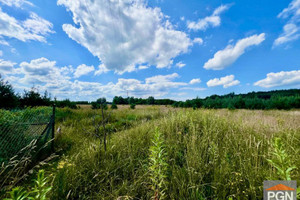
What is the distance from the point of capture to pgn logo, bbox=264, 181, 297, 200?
3.63ft

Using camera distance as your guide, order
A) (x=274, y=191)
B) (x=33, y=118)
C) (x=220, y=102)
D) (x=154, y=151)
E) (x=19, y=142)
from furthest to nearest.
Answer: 1. (x=220, y=102)
2. (x=33, y=118)
3. (x=19, y=142)
4. (x=154, y=151)
5. (x=274, y=191)

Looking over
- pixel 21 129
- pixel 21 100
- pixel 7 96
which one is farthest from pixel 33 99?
pixel 21 129

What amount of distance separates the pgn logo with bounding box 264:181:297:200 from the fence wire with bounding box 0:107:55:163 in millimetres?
4501

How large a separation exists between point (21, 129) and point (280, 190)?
16.6ft

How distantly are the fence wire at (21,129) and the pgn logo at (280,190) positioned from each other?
4.50m

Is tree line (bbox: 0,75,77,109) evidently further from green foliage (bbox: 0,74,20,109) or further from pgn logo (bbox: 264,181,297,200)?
pgn logo (bbox: 264,181,297,200)

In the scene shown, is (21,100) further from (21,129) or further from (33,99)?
(21,129)

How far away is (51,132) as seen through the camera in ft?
12.8

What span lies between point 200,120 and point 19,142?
524 cm

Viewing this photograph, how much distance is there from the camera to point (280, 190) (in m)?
1.17

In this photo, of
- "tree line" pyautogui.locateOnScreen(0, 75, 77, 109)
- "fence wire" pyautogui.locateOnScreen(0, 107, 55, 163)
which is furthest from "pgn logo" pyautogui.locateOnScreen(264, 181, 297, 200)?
"tree line" pyautogui.locateOnScreen(0, 75, 77, 109)

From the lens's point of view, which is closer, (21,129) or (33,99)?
(21,129)

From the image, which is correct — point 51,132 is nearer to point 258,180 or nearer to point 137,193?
point 137,193

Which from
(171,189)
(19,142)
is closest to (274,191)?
(171,189)
